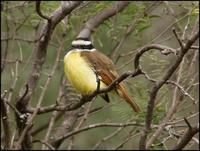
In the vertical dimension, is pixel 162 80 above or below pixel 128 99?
above

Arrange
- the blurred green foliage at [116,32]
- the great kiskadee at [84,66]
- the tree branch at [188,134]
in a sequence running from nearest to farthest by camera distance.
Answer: the tree branch at [188,134]
the great kiskadee at [84,66]
the blurred green foliage at [116,32]

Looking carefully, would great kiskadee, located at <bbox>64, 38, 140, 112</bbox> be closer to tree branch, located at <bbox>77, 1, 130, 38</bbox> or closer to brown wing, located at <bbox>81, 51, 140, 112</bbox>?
brown wing, located at <bbox>81, 51, 140, 112</bbox>

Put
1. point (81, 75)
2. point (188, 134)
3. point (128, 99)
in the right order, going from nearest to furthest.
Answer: point (188, 134) → point (128, 99) → point (81, 75)

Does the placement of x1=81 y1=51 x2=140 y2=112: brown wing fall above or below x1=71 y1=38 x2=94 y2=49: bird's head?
below

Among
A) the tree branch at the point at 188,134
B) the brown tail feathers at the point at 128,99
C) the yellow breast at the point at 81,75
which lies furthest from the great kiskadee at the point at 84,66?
the tree branch at the point at 188,134

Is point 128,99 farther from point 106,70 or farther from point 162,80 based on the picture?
point 162,80

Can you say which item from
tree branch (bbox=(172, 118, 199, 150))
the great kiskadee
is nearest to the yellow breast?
the great kiskadee

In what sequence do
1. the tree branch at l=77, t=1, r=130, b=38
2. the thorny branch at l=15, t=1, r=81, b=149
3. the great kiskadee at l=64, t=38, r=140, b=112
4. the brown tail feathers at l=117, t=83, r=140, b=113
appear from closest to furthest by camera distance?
the thorny branch at l=15, t=1, r=81, b=149
the brown tail feathers at l=117, t=83, r=140, b=113
the great kiskadee at l=64, t=38, r=140, b=112
the tree branch at l=77, t=1, r=130, b=38

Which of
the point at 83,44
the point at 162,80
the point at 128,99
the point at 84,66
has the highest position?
the point at 162,80

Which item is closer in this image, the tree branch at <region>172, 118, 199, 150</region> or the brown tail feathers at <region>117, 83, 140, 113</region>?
the tree branch at <region>172, 118, 199, 150</region>

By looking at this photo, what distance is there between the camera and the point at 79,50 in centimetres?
435

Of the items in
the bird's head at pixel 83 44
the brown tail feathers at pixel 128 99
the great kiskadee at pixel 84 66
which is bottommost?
the brown tail feathers at pixel 128 99

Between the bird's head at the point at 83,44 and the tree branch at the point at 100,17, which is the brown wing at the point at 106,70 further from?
the tree branch at the point at 100,17

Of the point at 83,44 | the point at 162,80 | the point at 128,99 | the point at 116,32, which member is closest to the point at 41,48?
the point at 83,44
